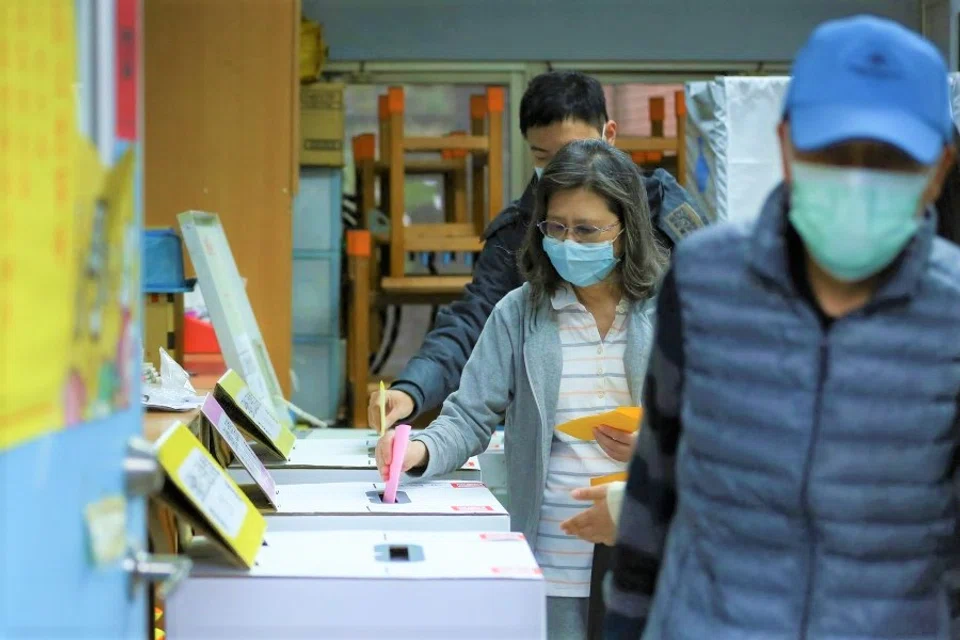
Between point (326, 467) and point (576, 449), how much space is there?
47 cm

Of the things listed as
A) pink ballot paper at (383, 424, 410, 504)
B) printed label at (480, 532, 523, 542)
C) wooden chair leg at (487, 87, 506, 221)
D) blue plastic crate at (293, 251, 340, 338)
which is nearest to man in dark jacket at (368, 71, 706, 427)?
pink ballot paper at (383, 424, 410, 504)

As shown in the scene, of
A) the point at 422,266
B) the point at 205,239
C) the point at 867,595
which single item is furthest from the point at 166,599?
the point at 422,266

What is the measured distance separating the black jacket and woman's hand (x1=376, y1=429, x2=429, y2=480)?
325 mm

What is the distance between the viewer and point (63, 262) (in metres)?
0.90

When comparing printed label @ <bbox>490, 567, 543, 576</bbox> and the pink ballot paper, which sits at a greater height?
the pink ballot paper

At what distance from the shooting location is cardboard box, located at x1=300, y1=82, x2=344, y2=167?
17.2 ft

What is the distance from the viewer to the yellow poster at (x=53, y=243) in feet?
2.67

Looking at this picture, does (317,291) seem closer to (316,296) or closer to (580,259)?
(316,296)

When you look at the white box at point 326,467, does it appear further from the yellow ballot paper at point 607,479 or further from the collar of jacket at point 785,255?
the collar of jacket at point 785,255

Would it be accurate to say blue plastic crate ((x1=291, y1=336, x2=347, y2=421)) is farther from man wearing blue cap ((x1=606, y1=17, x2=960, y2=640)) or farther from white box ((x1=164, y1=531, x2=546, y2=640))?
man wearing blue cap ((x1=606, y1=17, x2=960, y2=640))

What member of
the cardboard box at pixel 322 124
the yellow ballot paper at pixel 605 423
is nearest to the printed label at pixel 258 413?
the yellow ballot paper at pixel 605 423

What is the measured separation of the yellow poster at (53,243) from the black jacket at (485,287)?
1.35 meters

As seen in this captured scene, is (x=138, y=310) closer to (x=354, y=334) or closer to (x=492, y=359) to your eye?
(x=492, y=359)

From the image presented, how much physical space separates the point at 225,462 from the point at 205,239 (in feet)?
2.61
